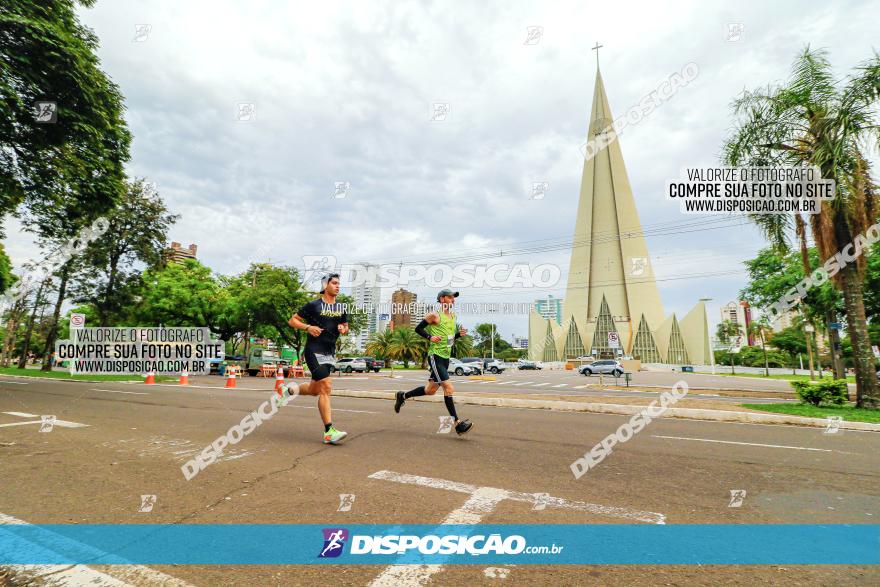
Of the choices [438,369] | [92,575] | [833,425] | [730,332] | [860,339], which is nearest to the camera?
[92,575]

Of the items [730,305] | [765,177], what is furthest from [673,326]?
[765,177]

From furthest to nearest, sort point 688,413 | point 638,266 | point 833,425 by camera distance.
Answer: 1. point 638,266
2. point 688,413
3. point 833,425

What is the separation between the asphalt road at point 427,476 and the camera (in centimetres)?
228

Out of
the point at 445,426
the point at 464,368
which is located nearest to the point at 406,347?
the point at 464,368

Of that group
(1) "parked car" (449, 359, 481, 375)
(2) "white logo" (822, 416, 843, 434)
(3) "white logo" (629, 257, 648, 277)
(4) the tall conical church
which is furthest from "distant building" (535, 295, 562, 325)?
(2) "white logo" (822, 416, 843, 434)

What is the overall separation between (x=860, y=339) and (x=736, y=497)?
1174 cm

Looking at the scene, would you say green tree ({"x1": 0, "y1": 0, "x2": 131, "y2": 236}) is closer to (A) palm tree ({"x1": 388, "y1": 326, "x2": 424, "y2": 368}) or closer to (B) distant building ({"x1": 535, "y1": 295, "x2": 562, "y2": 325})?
(A) palm tree ({"x1": 388, "y1": 326, "x2": 424, "y2": 368})

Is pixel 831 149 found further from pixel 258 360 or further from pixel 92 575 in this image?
pixel 258 360

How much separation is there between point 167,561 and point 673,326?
90.8 meters

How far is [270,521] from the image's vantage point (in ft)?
9.50

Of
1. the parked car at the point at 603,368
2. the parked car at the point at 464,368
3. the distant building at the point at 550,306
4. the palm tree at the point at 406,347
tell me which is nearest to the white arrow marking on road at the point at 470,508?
the parked car at the point at 464,368

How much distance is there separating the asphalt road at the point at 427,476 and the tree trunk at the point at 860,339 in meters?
5.79

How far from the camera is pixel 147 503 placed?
3232 mm

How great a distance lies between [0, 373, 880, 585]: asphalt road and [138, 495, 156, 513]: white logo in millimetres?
57
